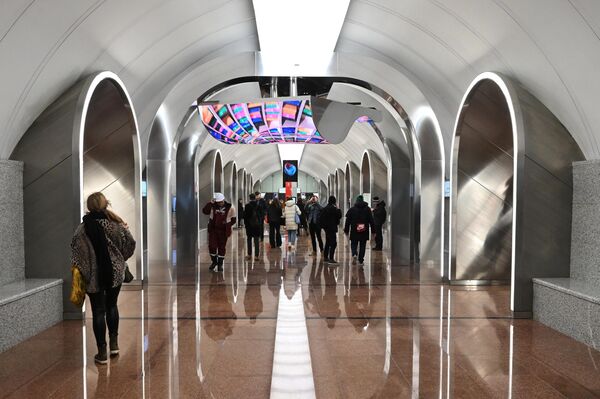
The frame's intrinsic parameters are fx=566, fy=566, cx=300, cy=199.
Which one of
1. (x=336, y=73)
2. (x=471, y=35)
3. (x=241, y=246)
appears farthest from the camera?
(x=241, y=246)

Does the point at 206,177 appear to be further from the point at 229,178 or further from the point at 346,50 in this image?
the point at 346,50

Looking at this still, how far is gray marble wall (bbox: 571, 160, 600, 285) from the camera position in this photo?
6.30 m

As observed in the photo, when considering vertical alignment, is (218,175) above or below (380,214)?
above

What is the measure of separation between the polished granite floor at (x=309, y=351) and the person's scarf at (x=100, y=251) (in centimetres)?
74

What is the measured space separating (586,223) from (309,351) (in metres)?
3.63

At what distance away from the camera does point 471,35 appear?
782 centimetres

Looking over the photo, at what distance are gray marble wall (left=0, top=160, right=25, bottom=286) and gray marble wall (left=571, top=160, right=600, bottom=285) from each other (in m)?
6.42

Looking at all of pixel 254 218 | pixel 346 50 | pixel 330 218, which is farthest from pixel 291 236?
pixel 346 50

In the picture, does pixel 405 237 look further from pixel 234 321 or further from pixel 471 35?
pixel 234 321

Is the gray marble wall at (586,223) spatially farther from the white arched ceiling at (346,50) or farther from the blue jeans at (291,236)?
the blue jeans at (291,236)

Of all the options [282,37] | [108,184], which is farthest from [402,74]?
[108,184]

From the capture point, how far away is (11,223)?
6160 mm

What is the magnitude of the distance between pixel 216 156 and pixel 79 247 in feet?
60.3

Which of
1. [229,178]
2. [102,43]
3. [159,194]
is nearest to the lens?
[102,43]
